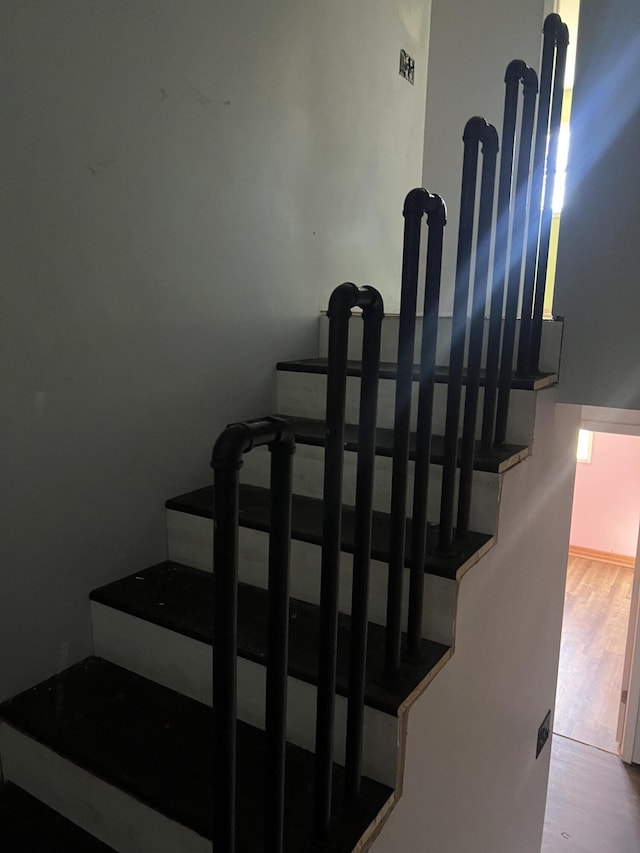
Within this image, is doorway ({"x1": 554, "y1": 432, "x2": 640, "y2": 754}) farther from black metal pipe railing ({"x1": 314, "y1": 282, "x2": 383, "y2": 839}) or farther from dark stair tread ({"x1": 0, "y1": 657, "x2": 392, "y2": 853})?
black metal pipe railing ({"x1": 314, "y1": 282, "x2": 383, "y2": 839})

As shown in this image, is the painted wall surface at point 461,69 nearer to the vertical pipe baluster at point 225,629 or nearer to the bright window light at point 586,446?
the vertical pipe baluster at point 225,629

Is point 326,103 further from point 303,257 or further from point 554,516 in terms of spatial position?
point 554,516

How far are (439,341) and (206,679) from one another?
52.1 inches

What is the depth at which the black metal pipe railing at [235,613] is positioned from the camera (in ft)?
2.37

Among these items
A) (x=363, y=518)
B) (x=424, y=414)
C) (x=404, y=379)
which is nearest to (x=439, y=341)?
(x=424, y=414)

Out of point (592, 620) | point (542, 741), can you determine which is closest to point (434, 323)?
point (542, 741)

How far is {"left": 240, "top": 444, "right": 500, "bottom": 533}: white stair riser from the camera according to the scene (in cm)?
154

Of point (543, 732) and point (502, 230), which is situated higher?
point (502, 230)

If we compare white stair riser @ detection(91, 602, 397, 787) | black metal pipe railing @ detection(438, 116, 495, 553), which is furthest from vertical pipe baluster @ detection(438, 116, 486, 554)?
white stair riser @ detection(91, 602, 397, 787)

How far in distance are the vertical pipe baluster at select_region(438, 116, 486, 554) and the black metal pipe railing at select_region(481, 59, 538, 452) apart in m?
0.20

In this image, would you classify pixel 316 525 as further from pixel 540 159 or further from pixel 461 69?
pixel 461 69

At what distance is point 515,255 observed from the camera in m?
1.61

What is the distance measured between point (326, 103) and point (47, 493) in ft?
5.74

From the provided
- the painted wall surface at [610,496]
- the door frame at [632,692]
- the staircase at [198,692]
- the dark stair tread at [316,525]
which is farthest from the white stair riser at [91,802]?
the painted wall surface at [610,496]
